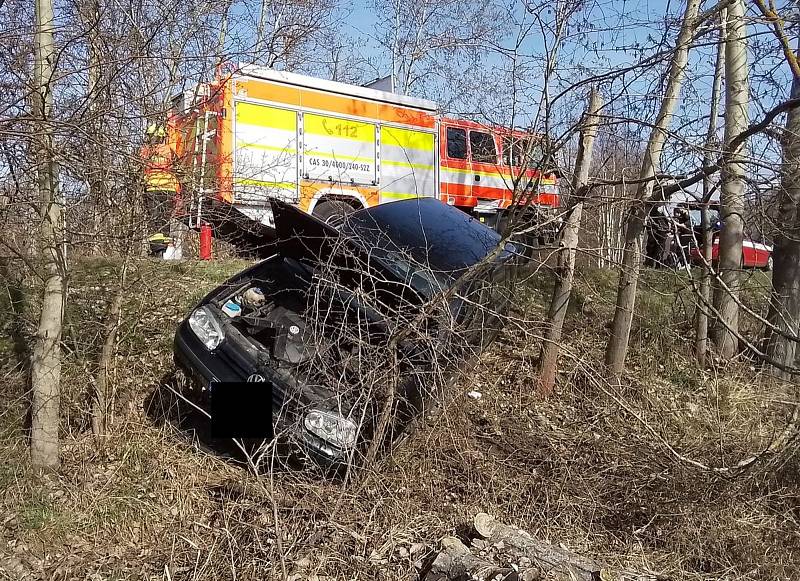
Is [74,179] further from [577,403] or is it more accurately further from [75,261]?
[577,403]

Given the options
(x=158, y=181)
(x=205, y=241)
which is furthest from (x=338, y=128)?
(x=158, y=181)

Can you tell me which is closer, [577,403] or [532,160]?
[532,160]

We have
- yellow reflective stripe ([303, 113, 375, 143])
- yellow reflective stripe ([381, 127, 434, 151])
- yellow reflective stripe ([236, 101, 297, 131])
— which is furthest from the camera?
yellow reflective stripe ([381, 127, 434, 151])

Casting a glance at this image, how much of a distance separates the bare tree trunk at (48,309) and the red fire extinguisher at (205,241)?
1410 millimetres

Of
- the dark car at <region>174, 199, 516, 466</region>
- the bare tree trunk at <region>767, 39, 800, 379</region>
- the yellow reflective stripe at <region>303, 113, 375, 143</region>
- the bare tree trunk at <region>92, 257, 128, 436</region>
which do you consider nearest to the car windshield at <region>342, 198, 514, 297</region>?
the dark car at <region>174, 199, 516, 466</region>

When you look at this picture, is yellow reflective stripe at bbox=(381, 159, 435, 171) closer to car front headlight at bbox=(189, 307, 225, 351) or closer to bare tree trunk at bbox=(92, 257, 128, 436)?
bare tree trunk at bbox=(92, 257, 128, 436)

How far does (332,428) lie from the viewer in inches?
154

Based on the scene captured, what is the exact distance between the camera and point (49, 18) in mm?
4113

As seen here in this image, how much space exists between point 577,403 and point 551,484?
1455 mm

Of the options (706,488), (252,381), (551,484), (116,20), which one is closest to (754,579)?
(706,488)

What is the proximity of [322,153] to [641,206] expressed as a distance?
228 inches

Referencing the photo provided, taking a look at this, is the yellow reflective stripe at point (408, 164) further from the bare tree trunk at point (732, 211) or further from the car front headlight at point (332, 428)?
the car front headlight at point (332, 428)

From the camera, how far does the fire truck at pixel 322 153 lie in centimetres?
503

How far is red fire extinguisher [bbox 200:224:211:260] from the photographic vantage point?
571cm
